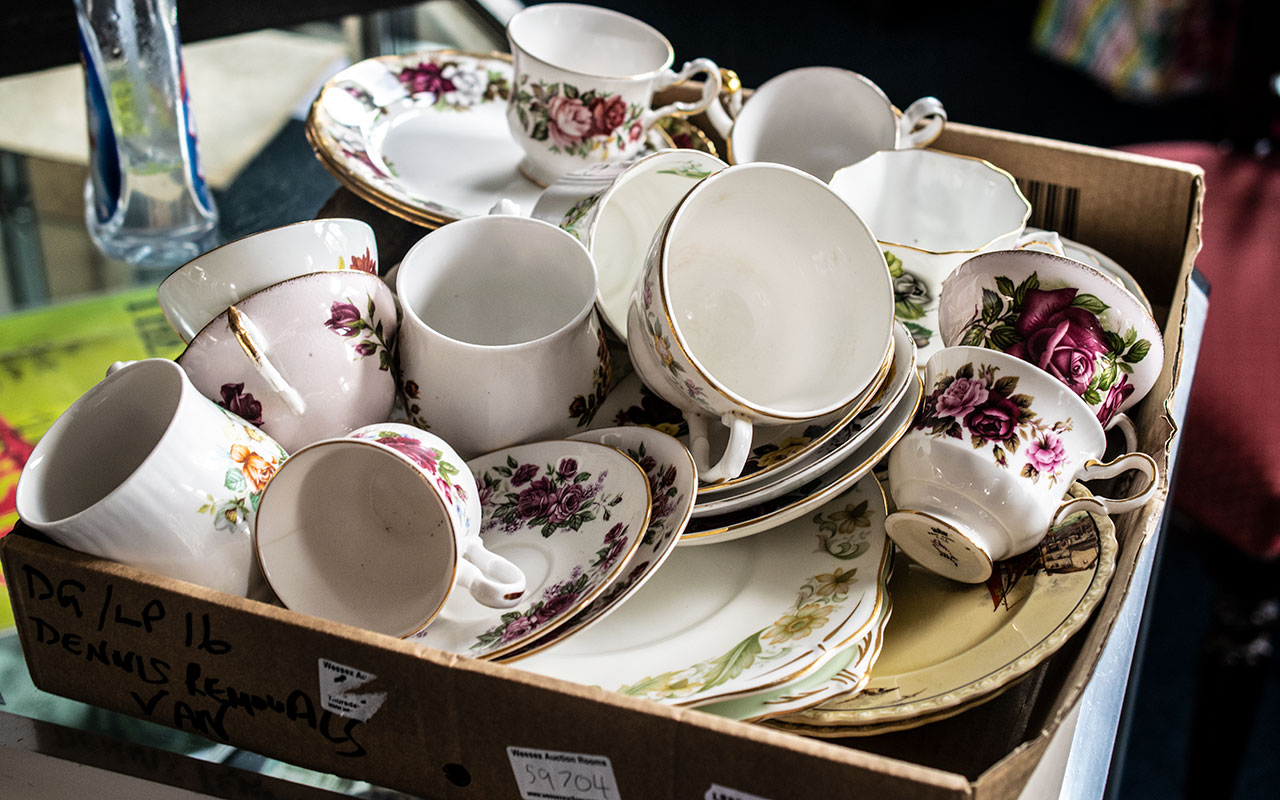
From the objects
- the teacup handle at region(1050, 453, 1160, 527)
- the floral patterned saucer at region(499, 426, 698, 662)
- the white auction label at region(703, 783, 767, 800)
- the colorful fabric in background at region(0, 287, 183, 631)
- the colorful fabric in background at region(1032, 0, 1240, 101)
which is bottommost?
the colorful fabric in background at region(1032, 0, 1240, 101)

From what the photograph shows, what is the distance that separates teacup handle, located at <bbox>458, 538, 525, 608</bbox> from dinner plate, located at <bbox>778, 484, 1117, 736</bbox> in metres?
0.13

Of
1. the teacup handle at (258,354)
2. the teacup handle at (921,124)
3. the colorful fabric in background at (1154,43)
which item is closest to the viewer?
the teacup handle at (258,354)

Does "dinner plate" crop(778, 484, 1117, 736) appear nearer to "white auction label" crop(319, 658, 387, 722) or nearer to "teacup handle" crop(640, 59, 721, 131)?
"white auction label" crop(319, 658, 387, 722)

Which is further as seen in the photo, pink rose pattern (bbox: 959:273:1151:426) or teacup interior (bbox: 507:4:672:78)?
teacup interior (bbox: 507:4:672:78)

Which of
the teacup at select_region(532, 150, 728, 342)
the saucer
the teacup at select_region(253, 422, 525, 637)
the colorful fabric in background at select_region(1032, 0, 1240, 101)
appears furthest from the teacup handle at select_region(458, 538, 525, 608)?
the colorful fabric in background at select_region(1032, 0, 1240, 101)

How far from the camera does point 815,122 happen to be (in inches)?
34.0

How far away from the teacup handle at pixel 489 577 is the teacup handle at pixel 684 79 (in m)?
0.43

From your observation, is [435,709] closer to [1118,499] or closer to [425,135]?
[1118,499]

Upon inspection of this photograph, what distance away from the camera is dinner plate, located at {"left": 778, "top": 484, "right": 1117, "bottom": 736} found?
49cm

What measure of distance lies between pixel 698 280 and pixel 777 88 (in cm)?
26

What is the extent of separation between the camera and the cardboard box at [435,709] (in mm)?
422

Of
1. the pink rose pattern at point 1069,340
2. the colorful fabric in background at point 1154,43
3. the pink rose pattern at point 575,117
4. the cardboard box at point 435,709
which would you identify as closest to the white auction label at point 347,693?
the cardboard box at point 435,709

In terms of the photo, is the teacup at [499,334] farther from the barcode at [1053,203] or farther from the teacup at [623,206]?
the barcode at [1053,203]

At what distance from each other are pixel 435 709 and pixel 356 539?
0.41ft
